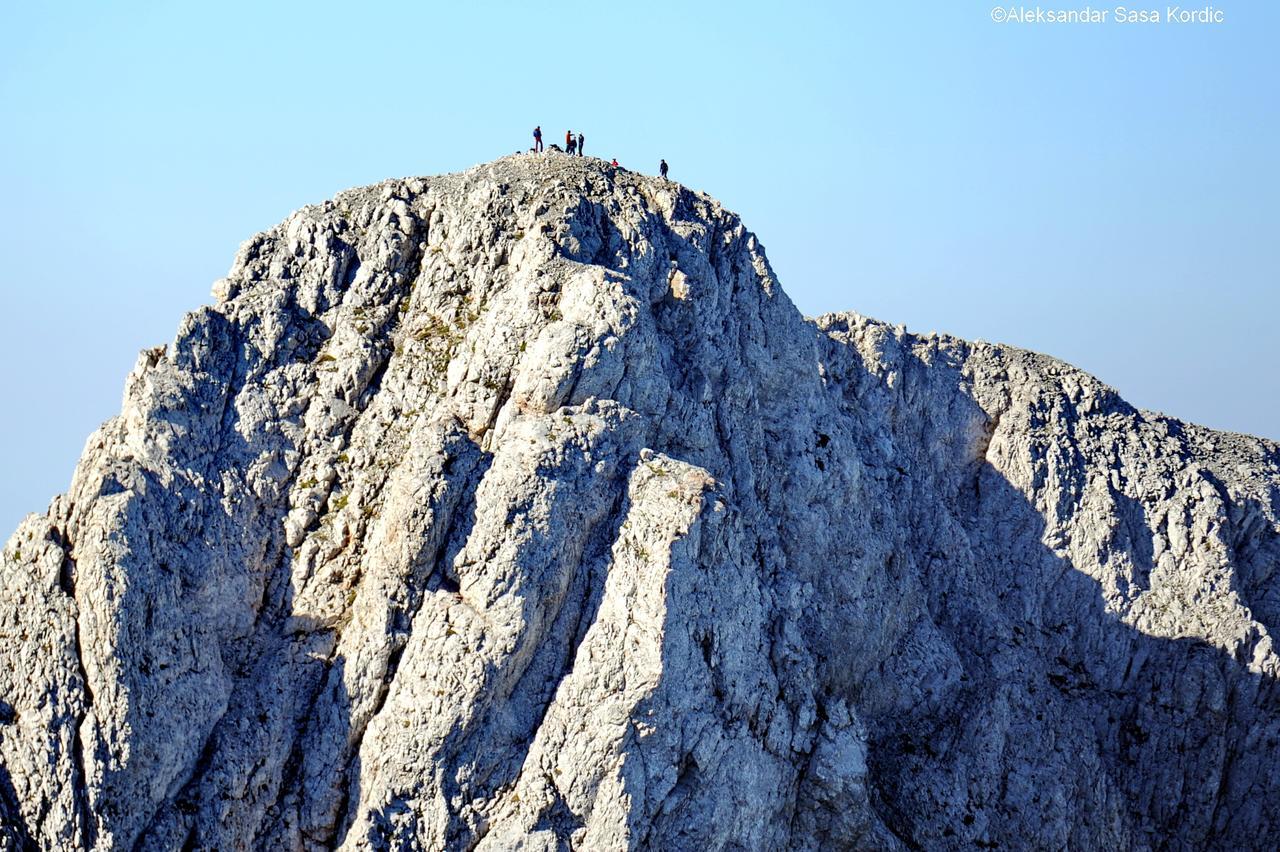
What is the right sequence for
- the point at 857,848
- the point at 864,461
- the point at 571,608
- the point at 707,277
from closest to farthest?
the point at 571,608 < the point at 857,848 < the point at 707,277 < the point at 864,461

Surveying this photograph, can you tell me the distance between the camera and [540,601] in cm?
3950

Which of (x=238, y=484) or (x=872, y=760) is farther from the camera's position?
(x=872, y=760)

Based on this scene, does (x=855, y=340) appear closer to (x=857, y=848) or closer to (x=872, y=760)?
(x=872, y=760)

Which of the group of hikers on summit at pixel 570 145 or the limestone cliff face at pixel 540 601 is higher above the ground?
the group of hikers on summit at pixel 570 145

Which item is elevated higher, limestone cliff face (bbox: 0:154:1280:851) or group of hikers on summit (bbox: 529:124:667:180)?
group of hikers on summit (bbox: 529:124:667:180)

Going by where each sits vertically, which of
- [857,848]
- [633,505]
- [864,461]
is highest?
[864,461]

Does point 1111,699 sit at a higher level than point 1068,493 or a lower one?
lower

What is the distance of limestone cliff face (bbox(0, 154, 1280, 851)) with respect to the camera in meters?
38.6

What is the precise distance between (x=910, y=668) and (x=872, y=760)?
374 centimetres

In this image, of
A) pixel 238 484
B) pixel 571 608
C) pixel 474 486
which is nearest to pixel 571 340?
pixel 474 486

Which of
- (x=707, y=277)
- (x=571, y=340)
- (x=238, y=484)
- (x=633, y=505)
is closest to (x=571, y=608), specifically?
(x=633, y=505)

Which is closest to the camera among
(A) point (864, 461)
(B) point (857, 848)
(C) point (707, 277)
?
(B) point (857, 848)

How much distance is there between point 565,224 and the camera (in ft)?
151

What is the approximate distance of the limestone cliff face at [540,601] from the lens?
38562 millimetres
